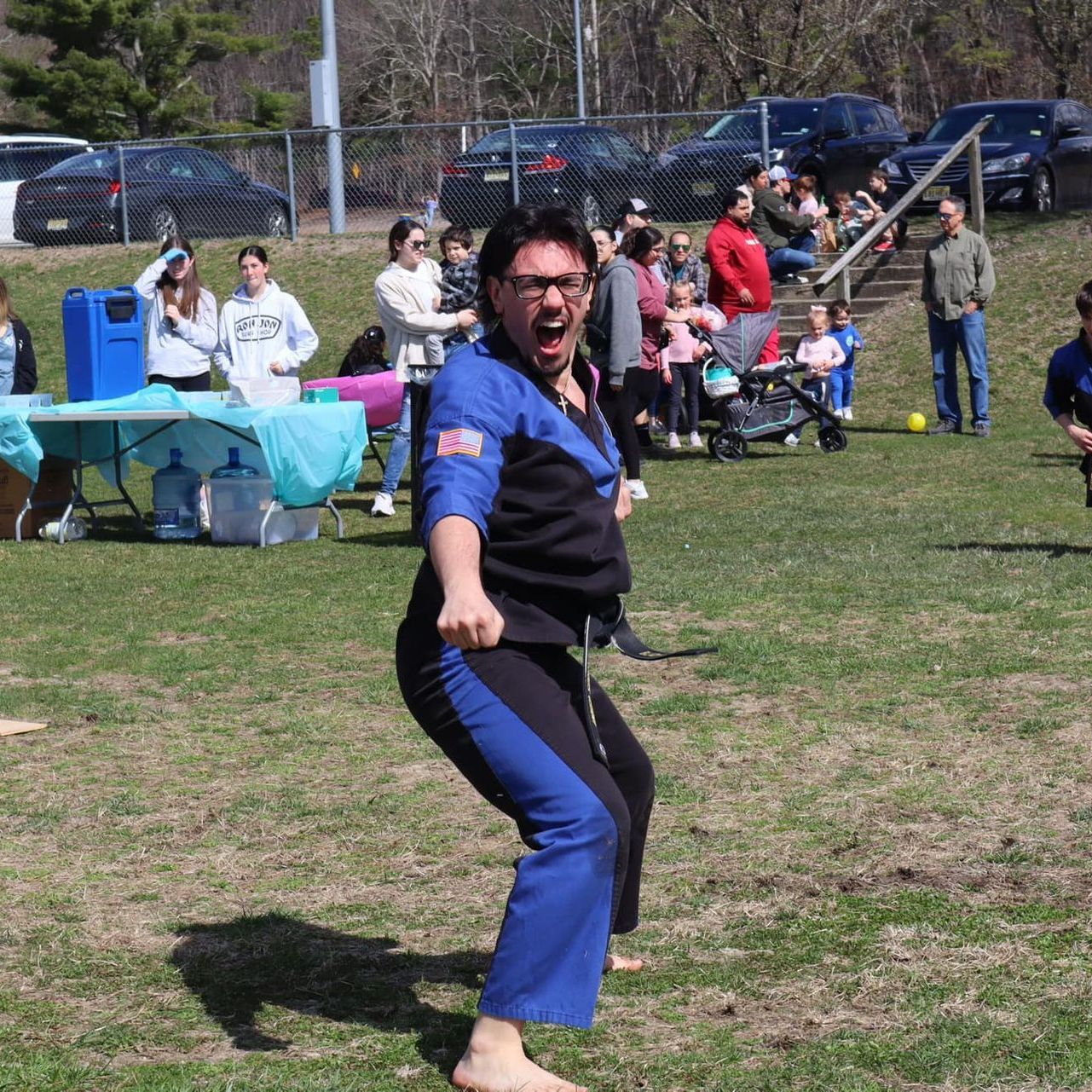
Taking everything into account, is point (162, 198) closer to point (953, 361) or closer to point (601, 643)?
point (953, 361)

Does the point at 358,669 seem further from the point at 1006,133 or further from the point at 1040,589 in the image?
the point at 1006,133

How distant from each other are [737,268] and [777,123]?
456 inches

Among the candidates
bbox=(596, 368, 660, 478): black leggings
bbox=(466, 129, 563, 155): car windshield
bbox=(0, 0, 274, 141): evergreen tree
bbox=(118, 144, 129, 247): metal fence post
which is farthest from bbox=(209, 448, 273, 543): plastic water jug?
bbox=(0, 0, 274, 141): evergreen tree

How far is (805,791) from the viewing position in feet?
18.6

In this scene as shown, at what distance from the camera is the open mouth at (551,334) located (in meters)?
3.46

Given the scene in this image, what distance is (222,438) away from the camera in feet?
38.7

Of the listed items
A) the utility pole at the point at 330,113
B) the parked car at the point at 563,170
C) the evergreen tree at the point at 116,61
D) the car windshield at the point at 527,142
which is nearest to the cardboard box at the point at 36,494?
the parked car at the point at 563,170

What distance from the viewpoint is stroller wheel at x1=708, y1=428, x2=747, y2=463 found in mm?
14945

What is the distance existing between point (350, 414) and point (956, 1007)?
A: 785 centimetres

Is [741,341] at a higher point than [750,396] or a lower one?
higher

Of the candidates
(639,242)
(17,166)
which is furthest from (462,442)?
(17,166)

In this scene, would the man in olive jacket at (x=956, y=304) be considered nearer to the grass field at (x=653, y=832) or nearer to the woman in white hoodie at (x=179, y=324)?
the grass field at (x=653, y=832)

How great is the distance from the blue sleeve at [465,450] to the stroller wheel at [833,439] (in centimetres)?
1215

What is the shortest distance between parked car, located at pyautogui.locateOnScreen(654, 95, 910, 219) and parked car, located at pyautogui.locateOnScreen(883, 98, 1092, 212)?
115 cm
